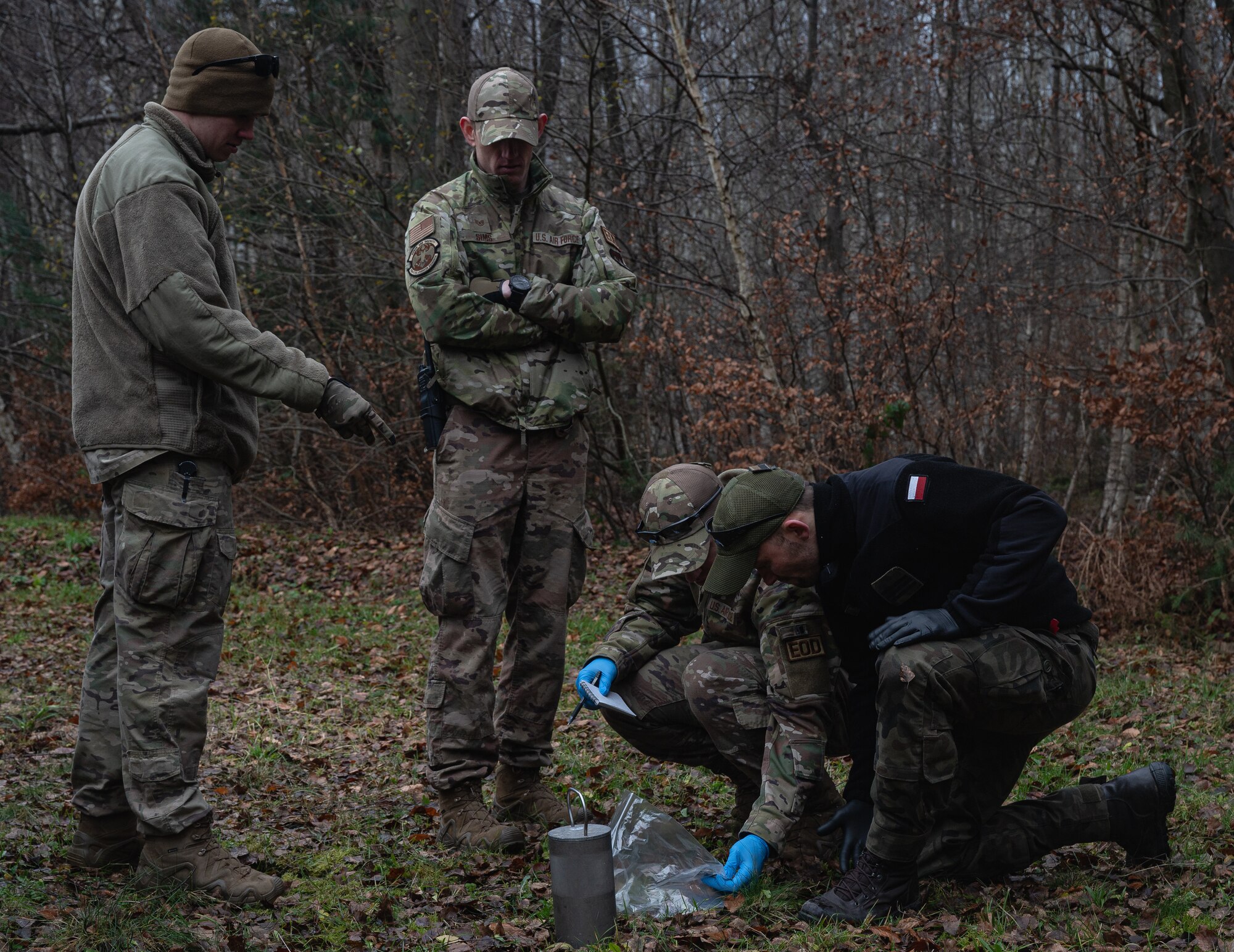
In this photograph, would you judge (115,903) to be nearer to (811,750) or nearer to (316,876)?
(316,876)

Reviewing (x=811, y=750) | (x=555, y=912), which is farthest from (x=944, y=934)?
(x=555, y=912)

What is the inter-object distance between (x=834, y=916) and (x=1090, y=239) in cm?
1176

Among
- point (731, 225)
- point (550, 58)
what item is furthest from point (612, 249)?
point (550, 58)

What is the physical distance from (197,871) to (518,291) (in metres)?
2.17

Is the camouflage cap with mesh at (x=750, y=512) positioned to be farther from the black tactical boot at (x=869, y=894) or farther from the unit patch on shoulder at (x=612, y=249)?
the unit patch on shoulder at (x=612, y=249)

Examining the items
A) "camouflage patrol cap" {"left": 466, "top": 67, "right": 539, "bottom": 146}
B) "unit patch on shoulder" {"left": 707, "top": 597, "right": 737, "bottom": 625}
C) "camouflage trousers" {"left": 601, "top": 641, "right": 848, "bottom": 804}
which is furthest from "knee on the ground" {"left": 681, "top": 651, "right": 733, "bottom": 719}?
"camouflage patrol cap" {"left": 466, "top": 67, "right": 539, "bottom": 146}

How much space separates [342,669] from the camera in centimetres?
732

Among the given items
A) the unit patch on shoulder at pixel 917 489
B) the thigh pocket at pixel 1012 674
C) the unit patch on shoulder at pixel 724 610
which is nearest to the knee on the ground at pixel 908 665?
the thigh pocket at pixel 1012 674

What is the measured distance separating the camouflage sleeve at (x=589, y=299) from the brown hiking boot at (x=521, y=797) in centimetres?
165

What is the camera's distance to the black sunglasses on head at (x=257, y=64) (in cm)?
342

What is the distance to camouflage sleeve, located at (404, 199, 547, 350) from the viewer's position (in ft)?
13.0

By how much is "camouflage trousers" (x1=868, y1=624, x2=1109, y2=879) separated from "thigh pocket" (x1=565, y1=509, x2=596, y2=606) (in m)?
1.33

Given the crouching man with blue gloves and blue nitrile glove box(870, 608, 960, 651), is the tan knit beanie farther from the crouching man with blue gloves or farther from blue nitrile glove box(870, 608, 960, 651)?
blue nitrile glove box(870, 608, 960, 651)

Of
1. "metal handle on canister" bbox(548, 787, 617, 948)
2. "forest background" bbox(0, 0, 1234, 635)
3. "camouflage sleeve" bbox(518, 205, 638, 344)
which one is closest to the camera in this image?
"metal handle on canister" bbox(548, 787, 617, 948)
